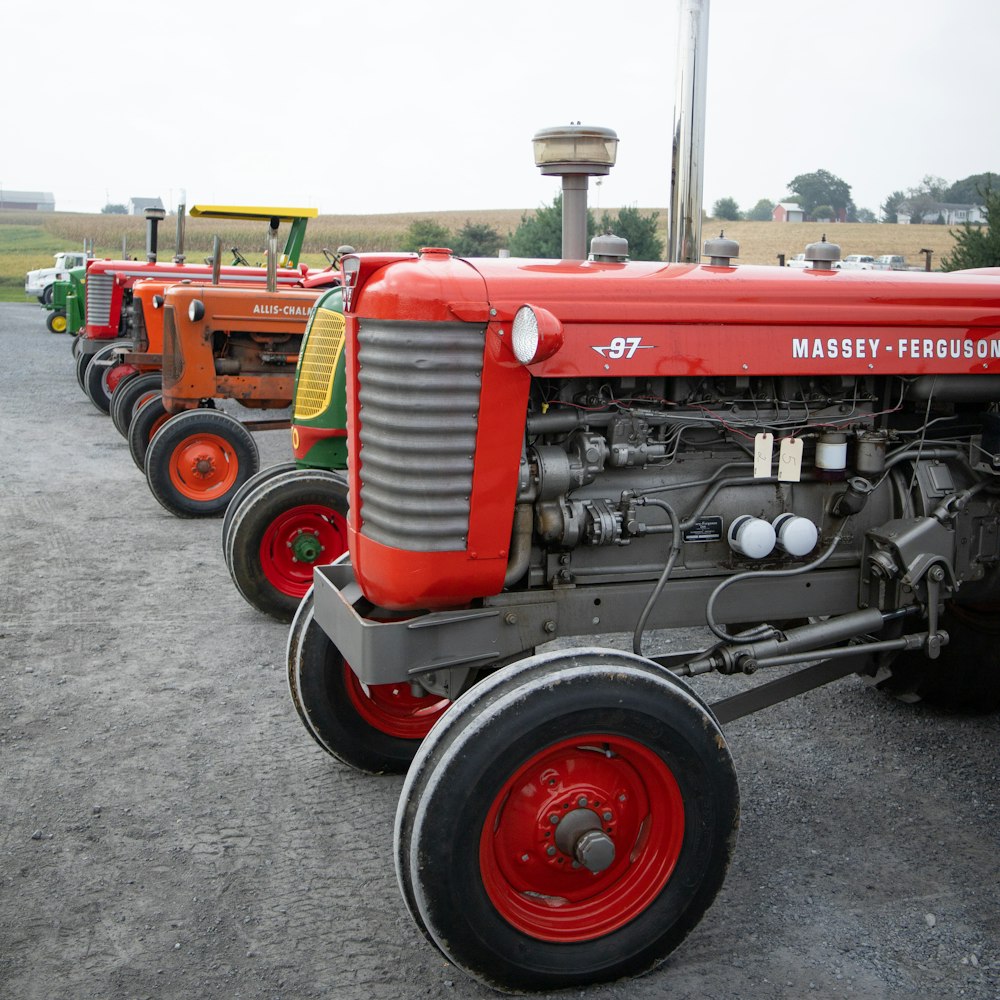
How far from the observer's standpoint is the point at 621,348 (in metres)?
2.67

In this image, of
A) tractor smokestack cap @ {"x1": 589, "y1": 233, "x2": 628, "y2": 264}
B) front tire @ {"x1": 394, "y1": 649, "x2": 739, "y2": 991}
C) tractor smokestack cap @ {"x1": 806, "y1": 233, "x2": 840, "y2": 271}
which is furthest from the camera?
tractor smokestack cap @ {"x1": 806, "y1": 233, "x2": 840, "y2": 271}

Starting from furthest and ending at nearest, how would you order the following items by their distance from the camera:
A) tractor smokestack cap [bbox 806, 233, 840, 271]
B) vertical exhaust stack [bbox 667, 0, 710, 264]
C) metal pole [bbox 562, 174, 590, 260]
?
vertical exhaust stack [bbox 667, 0, 710, 264] < metal pole [bbox 562, 174, 590, 260] < tractor smokestack cap [bbox 806, 233, 840, 271]

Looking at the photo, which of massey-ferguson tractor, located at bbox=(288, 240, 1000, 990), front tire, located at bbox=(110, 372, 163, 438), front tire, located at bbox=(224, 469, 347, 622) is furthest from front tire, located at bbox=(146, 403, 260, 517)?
massey-ferguson tractor, located at bbox=(288, 240, 1000, 990)

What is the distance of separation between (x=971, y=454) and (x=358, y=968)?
220cm

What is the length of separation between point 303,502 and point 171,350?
3.17 meters

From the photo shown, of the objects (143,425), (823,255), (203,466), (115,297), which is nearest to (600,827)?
(823,255)

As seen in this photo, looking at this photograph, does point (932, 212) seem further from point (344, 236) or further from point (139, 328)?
point (139, 328)

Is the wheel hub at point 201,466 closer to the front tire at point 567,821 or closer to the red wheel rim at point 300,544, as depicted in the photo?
the red wheel rim at point 300,544

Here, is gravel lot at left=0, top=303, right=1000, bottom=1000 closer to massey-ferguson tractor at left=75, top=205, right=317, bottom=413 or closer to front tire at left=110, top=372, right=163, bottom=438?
front tire at left=110, top=372, right=163, bottom=438

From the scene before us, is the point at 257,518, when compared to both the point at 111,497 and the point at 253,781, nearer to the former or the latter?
the point at 253,781

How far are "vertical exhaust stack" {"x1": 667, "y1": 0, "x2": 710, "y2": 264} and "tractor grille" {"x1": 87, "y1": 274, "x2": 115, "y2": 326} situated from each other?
895 cm

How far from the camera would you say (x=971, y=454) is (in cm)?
321

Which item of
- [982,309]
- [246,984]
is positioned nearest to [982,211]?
[982,309]

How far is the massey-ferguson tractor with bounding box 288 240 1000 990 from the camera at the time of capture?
2.45 meters
